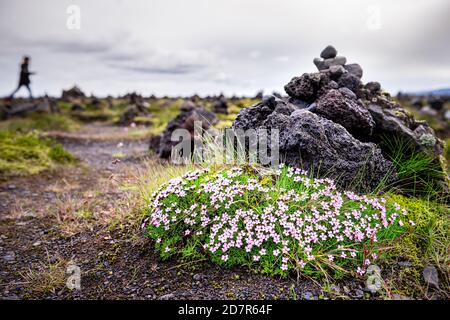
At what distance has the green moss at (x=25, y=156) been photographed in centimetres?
1116

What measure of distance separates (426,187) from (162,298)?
16.8 ft

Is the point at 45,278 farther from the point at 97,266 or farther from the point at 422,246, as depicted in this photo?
the point at 422,246

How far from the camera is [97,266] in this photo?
16.3ft

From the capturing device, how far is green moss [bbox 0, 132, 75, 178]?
36.6 feet

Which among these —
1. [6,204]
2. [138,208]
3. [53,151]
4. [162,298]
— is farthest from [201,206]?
[53,151]

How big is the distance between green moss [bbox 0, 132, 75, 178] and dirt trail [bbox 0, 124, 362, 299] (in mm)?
2808

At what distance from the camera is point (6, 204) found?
8.52 m

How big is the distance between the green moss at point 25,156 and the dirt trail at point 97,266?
2808 mm

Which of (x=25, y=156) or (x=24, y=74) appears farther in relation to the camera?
(x=24, y=74)

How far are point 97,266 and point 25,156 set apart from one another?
8.94 metres

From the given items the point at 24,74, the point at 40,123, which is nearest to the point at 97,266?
the point at 24,74

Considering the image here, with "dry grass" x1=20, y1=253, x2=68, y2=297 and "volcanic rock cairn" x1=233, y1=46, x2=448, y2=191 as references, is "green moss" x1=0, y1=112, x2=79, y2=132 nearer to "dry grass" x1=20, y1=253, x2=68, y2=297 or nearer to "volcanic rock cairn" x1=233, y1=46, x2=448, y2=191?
"dry grass" x1=20, y1=253, x2=68, y2=297
